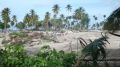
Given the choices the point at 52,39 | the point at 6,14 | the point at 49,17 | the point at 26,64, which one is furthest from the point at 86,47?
the point at 49,17

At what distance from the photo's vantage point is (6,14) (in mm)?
111125

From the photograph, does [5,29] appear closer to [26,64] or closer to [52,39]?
[52,39]

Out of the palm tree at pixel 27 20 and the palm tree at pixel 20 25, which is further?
the palm tree at pixel 20 25

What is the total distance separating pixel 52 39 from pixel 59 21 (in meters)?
74.3

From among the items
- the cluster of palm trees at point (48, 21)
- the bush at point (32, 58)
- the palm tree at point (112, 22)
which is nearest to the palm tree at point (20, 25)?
the cluster of palm trees at point (48, 21)

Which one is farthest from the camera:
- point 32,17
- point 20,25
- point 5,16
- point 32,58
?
point 20,25

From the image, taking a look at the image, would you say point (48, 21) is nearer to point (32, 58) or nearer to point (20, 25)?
point (20, 25)

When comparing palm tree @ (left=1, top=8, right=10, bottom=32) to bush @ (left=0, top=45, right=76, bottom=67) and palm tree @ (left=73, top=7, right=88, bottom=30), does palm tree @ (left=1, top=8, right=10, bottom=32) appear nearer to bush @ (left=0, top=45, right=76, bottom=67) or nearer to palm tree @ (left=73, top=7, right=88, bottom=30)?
palm tree @ (left=73, top=7, right=88, bottom=30)

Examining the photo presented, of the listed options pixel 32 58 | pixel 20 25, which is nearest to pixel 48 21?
pixel 20 25

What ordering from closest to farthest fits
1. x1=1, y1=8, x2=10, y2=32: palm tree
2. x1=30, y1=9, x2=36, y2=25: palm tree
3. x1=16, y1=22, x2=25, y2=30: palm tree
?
1. x1=1, y1=8, x2=10, y2=32: palm tree
2. x1=30, y1=9, x2=36, y2=25: palm tree
3. x1=16, y1=22, x2=25, y2=30: palm tree

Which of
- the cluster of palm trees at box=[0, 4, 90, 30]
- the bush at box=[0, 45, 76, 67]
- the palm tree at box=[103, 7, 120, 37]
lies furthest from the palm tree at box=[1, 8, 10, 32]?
the palm tree at box=[103, 7, 120, 37]

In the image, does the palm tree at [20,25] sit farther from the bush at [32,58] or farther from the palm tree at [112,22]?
the palm tree at [112,22]

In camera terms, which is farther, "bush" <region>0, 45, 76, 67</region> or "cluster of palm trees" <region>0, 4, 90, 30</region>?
"cluster of palm trees" <region>0, 4, 90, 30</region>

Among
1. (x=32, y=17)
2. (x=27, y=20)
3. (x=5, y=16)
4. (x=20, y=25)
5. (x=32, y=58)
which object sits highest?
(x=32, y=58)
